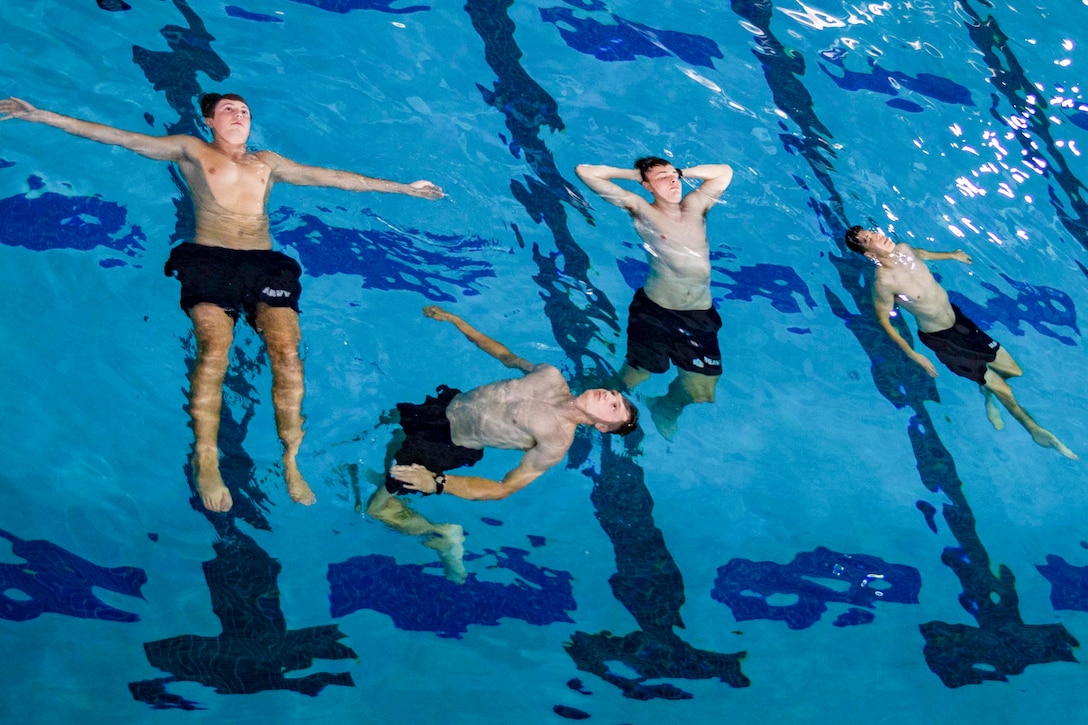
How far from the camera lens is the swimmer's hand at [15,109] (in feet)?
13.9

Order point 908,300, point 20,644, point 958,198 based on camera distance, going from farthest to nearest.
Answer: point 958,198 < point 908,300 < point 20,644

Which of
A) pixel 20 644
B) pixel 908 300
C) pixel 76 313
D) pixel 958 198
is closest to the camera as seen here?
pixel 20 644

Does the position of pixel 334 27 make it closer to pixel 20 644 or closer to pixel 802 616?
pixel 20 644

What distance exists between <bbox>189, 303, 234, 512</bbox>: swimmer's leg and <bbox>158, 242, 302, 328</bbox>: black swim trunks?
67 mm

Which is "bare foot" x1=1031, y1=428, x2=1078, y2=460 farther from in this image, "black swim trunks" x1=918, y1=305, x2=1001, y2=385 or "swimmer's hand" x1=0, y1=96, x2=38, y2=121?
"swimmer's hand" x1=0, y1=96, x2=38, y2=121

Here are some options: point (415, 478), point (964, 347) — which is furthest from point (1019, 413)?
point (415, 478)

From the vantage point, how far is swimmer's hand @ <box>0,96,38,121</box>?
4234mm

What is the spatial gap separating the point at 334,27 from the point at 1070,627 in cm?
592

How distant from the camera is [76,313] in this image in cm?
501

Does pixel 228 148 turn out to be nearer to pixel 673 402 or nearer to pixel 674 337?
pixel 674 337

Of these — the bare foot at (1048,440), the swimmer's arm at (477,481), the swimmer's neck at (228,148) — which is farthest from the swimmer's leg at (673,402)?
the swimmer's neck at (228,148)

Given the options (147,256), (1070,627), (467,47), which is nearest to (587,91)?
(467,47)

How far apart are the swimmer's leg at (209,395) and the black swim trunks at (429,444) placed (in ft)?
2.50

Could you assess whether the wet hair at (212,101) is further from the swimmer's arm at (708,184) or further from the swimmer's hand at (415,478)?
the swimmer's arm at (708,184)
